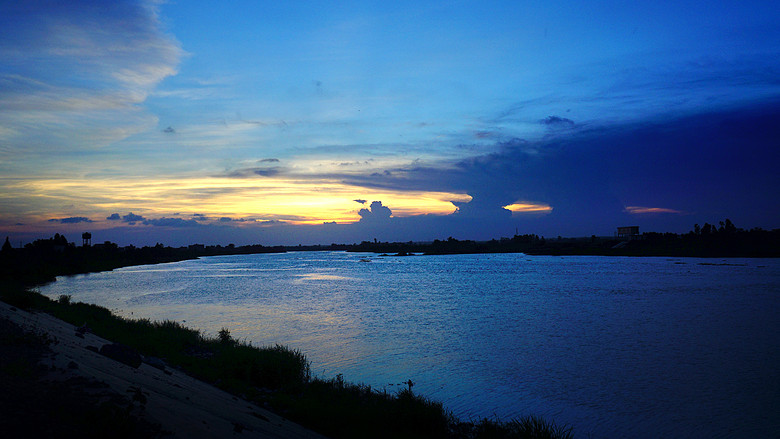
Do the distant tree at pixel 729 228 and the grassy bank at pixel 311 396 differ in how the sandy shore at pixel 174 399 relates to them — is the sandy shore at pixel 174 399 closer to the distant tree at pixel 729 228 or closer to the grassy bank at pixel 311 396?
the grassy bank at pixel 311 396

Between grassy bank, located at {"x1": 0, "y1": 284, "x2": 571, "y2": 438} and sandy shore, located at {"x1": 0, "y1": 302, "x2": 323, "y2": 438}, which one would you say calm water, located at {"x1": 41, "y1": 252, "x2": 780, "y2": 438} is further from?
sandy shore, located at {"x1": 0, "y1": 302, "x2": 323, "y2": 438}

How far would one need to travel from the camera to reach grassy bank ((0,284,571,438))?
12391mm

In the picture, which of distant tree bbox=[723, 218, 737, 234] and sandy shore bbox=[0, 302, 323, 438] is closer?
sandy shore bbox=[0, 302, 323, 438]

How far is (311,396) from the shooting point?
579 inches

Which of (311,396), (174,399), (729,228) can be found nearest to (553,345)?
(311,396)

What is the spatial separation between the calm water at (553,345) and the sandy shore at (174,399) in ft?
21.7

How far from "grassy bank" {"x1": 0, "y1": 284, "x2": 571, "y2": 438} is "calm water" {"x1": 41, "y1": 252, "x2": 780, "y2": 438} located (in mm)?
2511

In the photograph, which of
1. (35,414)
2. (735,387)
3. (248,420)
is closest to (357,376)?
(248,420)

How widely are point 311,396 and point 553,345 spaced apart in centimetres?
1681

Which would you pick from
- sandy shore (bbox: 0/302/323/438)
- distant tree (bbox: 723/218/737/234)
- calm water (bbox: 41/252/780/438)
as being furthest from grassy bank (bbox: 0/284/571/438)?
distant tree (bbox: 723/218/737/234)

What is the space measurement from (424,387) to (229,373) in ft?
24.6

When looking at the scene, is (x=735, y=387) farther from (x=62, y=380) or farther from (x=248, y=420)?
(x=62, y=380)

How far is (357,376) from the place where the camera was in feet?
64.4

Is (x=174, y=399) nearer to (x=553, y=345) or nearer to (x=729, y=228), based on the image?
(x=553, y=345)
